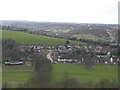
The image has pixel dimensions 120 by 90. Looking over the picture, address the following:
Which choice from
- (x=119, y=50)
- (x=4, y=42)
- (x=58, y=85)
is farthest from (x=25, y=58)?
(x=119, y=50)

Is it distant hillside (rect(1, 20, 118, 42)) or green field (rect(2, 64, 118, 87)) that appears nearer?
green field (rect(2, 64, 118, 87))

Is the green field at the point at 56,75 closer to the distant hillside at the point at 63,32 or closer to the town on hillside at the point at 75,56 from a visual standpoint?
the town on hillside at the point at 75,56

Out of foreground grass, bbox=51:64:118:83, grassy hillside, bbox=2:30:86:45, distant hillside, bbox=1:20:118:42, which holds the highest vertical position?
distant hillside, bbox=1:20:118:42

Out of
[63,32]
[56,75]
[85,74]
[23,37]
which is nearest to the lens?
[56,75]

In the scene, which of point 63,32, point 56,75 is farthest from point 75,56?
point 63,32

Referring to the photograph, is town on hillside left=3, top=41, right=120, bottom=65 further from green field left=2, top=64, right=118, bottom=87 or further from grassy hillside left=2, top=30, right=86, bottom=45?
green field left=2, top=64, right=118, bottom=87

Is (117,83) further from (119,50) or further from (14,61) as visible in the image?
(14,61)

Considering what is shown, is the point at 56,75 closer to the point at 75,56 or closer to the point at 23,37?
the point at 75,56

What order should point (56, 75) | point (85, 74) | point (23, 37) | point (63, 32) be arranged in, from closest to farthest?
point (56, 75), point (85, 74), point (23, 37), point (63, 32)

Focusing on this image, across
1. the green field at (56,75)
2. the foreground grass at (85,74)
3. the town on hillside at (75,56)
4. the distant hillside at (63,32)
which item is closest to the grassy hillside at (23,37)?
the town on hillside at (75,56)

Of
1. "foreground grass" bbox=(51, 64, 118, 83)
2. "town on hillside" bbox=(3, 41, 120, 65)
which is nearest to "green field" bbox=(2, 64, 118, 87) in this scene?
"foreground grass" bbox=(51, 64, 118, 83)

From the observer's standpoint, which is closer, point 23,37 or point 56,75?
point 56,75
